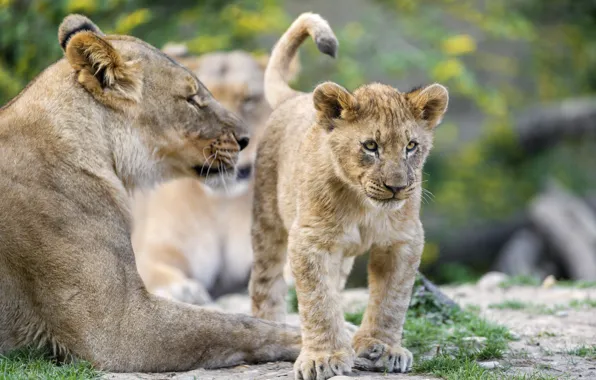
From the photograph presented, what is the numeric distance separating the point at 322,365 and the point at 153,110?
1.55 metres

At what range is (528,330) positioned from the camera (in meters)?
5.13

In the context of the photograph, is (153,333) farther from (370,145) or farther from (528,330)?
(528,330)

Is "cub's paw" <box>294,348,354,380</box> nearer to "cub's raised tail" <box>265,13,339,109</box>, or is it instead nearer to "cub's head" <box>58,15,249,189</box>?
"cub's head" <box>58,15,249,189</box>

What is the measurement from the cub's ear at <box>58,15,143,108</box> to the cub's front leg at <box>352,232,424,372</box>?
1381 millimetres

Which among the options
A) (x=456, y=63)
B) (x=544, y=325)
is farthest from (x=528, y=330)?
(x=456, y=63)

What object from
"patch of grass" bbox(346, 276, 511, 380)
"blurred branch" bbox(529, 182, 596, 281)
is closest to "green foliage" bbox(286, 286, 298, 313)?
"patch of grass" bbox(346, 276, 511, 380)

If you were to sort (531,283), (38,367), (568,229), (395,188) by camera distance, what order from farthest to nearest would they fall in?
(568,229), (531,283), (38,367), (395,188)

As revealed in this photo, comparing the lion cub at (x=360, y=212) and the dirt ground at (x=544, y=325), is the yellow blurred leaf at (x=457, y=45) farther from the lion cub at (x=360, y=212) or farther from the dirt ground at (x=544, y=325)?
the lion cub at (x=360, y=212)

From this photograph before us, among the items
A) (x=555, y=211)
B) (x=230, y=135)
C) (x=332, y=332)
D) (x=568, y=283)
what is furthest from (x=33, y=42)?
(x=555, y=211)

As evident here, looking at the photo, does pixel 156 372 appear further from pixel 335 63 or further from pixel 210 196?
pixel 335 63

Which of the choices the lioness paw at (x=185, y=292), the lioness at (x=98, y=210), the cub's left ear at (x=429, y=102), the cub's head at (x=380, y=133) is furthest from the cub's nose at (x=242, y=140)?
the lioness paw at (x=185, y=292)

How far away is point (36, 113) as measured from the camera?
4.45m

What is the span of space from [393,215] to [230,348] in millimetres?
947

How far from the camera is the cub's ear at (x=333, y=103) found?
4.05 meters
